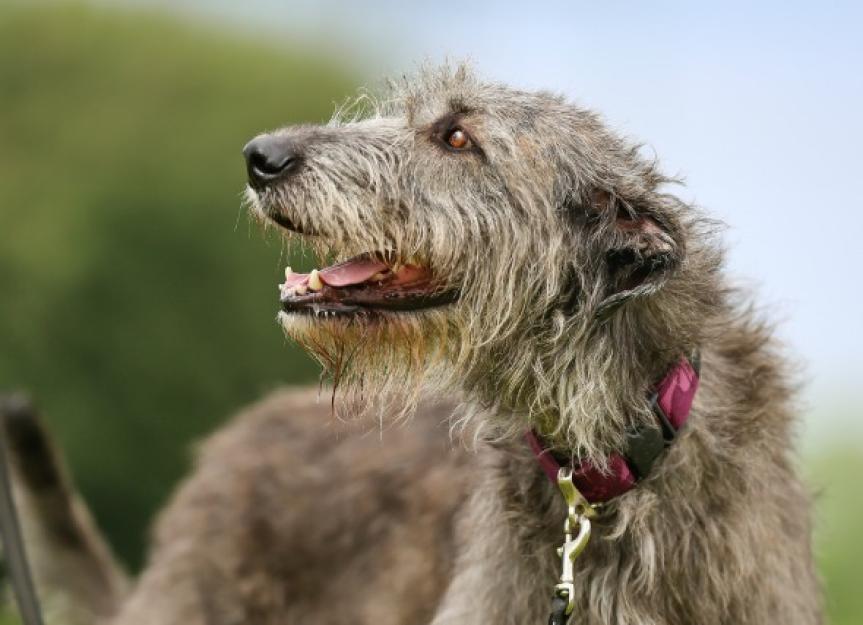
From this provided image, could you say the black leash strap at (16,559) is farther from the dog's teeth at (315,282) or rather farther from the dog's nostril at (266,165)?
the dog's nostril at (266,165)

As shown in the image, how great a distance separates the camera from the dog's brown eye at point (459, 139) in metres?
5.69

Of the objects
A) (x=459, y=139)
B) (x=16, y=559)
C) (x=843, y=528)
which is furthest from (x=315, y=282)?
(x=843, y=528)

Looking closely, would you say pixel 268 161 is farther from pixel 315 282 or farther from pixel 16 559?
pixel 16 559

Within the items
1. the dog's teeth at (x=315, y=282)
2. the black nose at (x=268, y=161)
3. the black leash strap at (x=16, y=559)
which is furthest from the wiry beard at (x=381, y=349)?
the black leash strap at (x=16, y=559)

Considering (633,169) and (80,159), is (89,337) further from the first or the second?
(633,169)

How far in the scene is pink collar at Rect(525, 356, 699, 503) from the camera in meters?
5.42

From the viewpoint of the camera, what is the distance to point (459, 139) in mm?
5691

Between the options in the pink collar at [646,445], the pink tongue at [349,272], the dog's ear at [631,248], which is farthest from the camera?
the pink tongue at [349,272]

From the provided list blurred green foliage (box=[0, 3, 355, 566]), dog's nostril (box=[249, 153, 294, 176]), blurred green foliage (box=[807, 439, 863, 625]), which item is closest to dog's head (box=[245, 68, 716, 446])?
dog's nostril (box=[249, 153, 294, 176])

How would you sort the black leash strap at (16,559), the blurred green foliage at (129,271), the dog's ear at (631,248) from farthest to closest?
the blurred green foliage at (129,271) → the black leash strap at (16,559) → the dog's ear at (631,248)

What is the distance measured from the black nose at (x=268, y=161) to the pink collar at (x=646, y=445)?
154 centimetres

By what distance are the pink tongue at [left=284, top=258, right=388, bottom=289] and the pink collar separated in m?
1.06

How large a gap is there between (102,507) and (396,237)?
31.1 ft

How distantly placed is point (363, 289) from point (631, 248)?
1.02 metres
